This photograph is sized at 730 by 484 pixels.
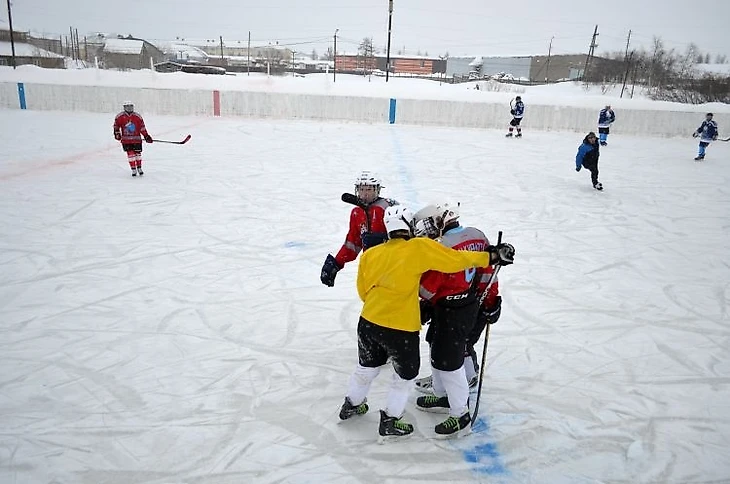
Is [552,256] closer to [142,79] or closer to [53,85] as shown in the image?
[53,85]

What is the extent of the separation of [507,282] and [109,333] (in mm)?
3763

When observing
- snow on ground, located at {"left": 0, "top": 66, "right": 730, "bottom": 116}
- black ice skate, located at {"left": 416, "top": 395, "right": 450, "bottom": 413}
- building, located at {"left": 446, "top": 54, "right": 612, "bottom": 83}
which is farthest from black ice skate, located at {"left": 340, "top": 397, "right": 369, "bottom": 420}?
building, located at {"left": 446, "top": 54, "right": 612, "bottom": 83}

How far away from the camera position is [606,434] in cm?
306

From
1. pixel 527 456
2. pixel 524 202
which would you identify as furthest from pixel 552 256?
pixel 527 456

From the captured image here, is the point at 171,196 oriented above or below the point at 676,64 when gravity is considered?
below

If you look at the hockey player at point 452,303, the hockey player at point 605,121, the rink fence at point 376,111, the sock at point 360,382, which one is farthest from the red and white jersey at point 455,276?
the rink fence at point 376,111

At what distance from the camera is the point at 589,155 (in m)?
9.64

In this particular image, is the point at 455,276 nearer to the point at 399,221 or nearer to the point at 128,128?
the point at 399,221

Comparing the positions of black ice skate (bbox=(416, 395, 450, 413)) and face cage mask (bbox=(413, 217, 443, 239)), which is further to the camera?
black ice skate (bbox=(416, 395, 450, 413))

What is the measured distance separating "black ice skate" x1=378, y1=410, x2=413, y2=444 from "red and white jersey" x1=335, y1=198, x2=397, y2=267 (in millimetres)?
1049

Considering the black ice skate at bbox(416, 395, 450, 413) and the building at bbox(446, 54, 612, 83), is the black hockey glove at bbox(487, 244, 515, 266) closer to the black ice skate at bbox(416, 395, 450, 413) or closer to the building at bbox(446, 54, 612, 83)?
the black ice skate at bbox(416, 395, 450, 413)

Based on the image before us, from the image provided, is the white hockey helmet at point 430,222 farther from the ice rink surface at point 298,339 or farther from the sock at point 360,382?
the sock at point 360,382

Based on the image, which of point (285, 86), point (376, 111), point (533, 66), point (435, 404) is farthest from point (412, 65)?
point (435, 404)

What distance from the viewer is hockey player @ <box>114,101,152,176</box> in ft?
30.6
